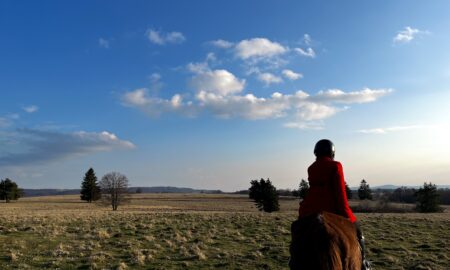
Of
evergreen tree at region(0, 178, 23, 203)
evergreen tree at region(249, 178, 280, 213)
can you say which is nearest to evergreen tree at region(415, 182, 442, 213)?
evergreen tree at region(249, 178, 280, 213)

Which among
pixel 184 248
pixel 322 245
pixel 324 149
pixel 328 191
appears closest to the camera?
pixel 322 245

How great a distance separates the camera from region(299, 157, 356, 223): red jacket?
543 centimetres

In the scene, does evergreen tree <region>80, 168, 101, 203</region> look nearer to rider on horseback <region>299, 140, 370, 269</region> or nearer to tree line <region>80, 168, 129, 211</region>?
tree line <region>80, 168, 129, 211</region>

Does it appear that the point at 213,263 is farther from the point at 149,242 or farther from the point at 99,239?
the point at 99,239

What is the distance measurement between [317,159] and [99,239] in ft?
52.3

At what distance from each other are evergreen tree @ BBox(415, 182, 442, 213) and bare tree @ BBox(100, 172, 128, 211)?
51992 millimetres

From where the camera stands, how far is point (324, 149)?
5.86 m

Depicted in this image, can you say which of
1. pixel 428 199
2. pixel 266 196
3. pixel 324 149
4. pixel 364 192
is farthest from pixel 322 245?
pixel 364 192

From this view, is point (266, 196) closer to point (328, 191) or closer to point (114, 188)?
point (114, 188)

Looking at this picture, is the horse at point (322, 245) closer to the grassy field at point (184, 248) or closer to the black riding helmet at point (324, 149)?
the black riding helmet at point (324, 149)

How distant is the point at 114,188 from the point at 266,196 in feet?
95.1

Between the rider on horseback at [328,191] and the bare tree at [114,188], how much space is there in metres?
73.1

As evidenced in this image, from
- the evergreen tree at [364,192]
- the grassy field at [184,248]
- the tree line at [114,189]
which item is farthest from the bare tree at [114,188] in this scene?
the evergreen tree at [364,192]

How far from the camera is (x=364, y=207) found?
71438mm
